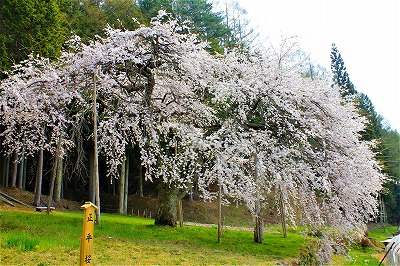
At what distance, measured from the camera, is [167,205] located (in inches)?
422

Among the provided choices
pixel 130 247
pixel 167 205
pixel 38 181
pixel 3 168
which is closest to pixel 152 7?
pixel 38 181

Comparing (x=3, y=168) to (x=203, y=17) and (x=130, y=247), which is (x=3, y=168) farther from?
(x=130, y=247)

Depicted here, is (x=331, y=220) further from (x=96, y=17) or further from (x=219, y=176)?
(x=96, y=17)

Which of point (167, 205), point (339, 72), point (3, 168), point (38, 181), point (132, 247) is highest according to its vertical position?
point (339, 72)

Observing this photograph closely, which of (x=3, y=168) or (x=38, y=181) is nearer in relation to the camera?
(x=38, y=181)

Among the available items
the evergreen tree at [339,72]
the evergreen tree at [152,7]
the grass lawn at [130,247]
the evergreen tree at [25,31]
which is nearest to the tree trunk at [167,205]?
the grass lawn at [130,247]

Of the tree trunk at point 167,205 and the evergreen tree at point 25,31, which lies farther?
the evergreen tree at point 25,31

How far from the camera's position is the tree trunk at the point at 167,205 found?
1065cm

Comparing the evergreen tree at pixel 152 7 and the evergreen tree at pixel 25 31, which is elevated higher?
the evergreen tree at pixel 152 7

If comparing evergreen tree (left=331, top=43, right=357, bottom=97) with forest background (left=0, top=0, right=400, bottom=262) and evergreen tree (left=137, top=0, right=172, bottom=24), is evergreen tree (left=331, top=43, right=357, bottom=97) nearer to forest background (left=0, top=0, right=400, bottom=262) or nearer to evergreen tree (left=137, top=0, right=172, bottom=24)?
forest background (left=0, top=0, right=400, bottom=262)

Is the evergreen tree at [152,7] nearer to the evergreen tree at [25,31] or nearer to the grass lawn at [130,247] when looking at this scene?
the evergreen tree at [25,31]

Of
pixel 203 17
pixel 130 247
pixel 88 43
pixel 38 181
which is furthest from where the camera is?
pixel 203 17

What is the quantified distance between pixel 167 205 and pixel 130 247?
11.0ft

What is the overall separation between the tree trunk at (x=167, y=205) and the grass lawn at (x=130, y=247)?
0.45m
